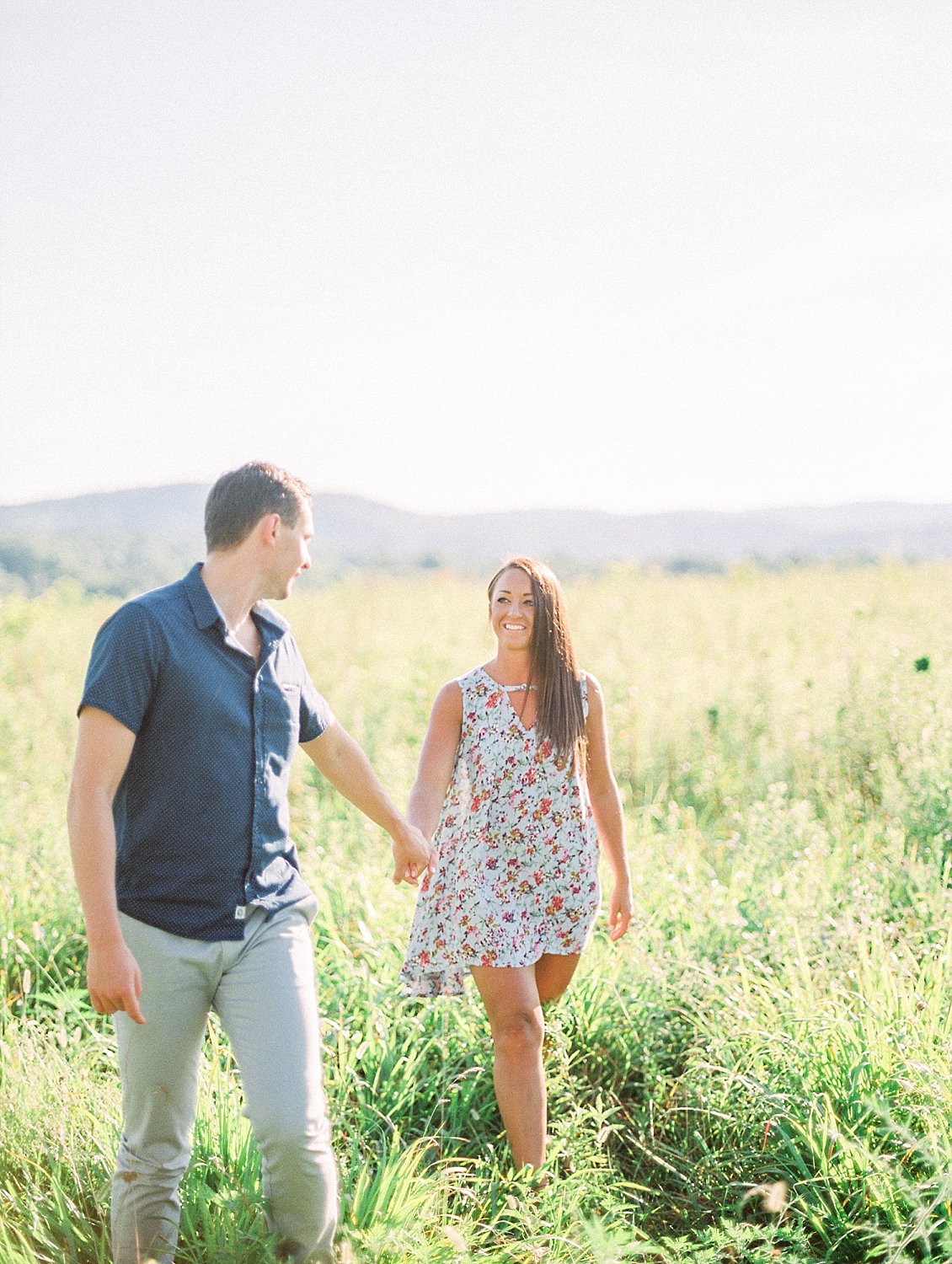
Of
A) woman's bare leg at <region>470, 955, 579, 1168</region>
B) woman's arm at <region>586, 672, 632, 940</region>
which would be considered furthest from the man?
woman's arm at <region>586, 672, 632, 940</region>

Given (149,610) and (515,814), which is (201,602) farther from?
(515,814)

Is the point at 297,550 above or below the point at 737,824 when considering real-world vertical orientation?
above

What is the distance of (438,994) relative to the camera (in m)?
3.69

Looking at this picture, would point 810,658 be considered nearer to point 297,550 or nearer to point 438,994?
point 438,994

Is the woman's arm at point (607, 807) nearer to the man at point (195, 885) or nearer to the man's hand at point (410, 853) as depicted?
the man's hand at point (410, 853)

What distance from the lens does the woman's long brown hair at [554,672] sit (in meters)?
3.74

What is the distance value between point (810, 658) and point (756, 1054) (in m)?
7.04

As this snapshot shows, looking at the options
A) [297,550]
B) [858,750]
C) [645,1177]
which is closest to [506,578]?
[297,550]

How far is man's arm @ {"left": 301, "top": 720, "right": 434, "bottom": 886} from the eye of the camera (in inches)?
130

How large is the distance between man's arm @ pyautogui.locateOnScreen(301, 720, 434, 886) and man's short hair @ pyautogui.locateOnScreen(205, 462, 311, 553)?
654mm

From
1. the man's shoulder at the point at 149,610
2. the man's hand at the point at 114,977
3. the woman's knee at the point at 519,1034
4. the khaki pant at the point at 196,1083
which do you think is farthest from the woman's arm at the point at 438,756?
the man's hand at the point at 114,977

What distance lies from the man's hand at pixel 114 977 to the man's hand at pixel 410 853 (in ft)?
3.25

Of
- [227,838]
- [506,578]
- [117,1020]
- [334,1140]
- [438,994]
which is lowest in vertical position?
[334,1140]

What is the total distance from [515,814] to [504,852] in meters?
0.13
